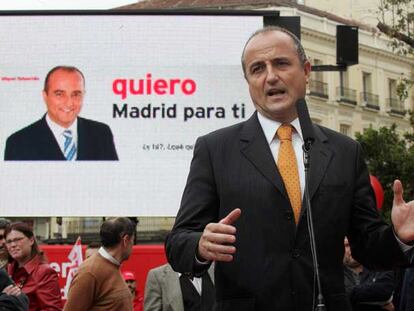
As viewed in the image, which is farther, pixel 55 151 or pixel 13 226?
pixel 55 151

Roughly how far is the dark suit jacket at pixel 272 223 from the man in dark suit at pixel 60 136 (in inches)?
354

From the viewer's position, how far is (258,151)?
3.78 metres

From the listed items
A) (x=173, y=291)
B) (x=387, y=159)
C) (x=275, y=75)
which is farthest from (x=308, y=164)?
(x=387, y=159)

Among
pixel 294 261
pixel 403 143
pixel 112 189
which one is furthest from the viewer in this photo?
pixel 403 143

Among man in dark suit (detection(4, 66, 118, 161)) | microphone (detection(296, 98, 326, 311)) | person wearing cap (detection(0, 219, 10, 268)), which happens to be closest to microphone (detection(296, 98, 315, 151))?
microphone (detection(296, 98, 326, 311))

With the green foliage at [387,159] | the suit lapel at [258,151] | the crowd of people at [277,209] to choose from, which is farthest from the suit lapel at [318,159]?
the green foliage at [387,159]

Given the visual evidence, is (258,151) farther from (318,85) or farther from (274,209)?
(318,85)

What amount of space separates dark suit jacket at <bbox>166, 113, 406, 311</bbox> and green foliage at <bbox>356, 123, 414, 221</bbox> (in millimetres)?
34058

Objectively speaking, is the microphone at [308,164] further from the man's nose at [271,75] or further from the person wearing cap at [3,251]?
the person wearing cap at [3,251]

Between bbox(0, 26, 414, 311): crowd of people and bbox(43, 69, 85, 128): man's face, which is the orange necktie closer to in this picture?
bbox(0, 26, 414, 311): crowd of people

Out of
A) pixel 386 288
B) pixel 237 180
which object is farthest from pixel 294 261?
pixel 386 288

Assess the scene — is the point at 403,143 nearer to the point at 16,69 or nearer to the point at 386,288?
the point at 16,69

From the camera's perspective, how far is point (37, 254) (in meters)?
8.42

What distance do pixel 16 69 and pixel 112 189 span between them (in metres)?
2.01
